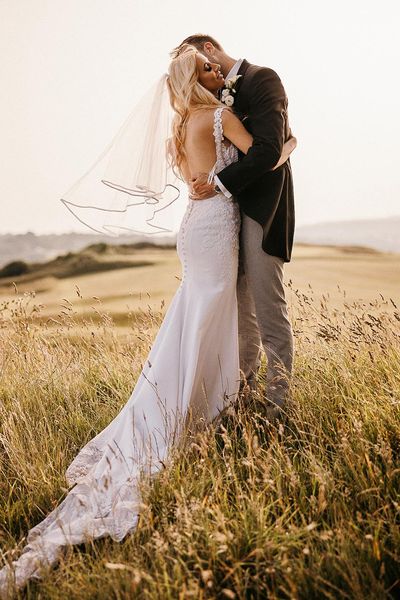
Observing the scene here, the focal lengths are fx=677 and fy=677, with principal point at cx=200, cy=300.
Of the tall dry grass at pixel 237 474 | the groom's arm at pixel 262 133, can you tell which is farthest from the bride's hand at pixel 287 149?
the tall dry grass at pixel 237 474

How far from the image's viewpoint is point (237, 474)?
11.6ft

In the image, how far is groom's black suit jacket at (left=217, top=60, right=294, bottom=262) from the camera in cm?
391

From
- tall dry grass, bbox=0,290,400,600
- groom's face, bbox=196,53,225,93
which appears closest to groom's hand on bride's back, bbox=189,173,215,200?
groom's face, bbox=196,53,225,93

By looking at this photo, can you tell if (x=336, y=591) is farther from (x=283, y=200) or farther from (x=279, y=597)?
(x=283, y=200)

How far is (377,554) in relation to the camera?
2527 millimetres

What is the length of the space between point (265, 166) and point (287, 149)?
354 mm

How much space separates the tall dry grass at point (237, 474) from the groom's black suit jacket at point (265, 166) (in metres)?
0.90

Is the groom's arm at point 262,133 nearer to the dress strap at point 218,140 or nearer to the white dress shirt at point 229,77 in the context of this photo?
the white dress shirt at point 229,77

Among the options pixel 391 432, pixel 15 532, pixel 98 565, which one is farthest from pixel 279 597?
pixel 15 532

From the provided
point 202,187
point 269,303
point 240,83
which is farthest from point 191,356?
point 240,83

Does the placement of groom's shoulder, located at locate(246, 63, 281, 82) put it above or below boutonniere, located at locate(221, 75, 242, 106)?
above

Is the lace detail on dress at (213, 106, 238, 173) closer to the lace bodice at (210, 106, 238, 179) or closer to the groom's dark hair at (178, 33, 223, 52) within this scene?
the lace bodice at (210, 106, 238, 179)

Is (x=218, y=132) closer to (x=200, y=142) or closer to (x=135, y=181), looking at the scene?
(x=200, y=142)

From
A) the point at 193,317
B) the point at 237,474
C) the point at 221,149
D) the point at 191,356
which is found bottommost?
the point at 237,474
